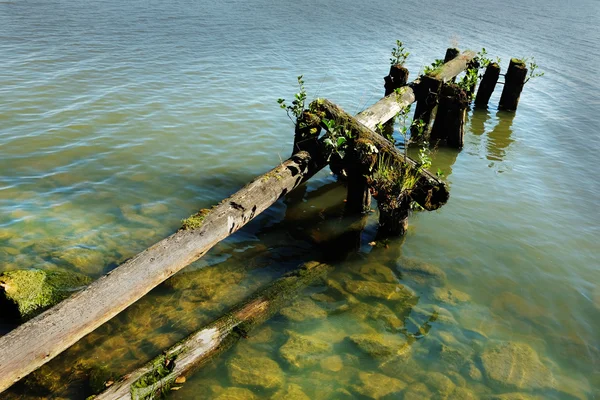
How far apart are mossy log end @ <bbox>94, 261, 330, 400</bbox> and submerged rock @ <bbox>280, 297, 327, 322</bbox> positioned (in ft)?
0.34

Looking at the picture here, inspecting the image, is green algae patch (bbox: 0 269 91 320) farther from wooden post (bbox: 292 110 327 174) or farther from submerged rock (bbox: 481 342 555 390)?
submerged rock (bbox: 481 342 555 390)

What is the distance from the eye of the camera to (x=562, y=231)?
7.90m

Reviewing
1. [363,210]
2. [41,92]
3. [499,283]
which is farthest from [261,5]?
[499,283]

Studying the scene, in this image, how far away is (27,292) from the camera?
5.25 metres

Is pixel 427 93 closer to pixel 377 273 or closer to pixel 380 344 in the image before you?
pixel 377 273

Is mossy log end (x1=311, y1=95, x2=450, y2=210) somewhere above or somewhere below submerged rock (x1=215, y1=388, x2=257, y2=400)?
above

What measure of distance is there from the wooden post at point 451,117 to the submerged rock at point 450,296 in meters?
4.91

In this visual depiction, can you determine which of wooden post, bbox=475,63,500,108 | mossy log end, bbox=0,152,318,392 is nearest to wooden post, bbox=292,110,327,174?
mossy log end, bbox=0,152,318,392

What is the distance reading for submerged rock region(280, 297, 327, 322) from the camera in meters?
5.66

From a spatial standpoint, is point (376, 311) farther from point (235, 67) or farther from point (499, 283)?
point (235, 67)

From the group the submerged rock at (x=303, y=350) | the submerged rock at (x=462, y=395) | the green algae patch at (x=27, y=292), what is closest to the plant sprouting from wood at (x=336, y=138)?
the submerged rock at (x=303, y=350)

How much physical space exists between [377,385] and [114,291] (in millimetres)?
2829

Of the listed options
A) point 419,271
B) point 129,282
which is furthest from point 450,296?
point 129,282

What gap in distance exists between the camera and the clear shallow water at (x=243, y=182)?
18.4 feet
